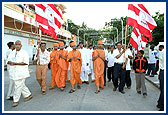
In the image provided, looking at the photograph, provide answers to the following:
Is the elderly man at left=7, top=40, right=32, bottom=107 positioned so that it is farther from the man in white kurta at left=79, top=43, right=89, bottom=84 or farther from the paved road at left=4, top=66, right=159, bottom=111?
the man in white kurta at left=79, top=43, right=89, bottom=84

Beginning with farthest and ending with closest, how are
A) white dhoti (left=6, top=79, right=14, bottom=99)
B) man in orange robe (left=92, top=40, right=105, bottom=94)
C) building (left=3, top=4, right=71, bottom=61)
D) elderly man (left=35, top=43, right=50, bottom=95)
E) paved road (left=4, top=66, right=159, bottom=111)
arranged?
building (left=3, top=4, right=71, bottom=61)
man in orange robe (left=92, top=40, right=105, bottom=94)
elderly man (left=35, top=43, right=50, bottom=95)
white dhoti (left=6, top=79, right=14, bottom=99)
paved road (left=4, top=66, right=159, bottom=111)

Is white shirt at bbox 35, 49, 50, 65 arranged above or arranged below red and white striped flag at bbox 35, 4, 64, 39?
below

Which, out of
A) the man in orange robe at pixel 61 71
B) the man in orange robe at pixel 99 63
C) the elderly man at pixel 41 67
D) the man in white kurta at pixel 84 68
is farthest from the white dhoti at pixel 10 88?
the man in white kurta at pixel 84 68

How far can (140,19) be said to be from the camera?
4.83 m

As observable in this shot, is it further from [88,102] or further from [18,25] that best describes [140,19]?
[18,25]

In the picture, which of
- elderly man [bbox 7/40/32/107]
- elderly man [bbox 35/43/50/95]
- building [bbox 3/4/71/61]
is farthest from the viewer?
building [bbox 3/4/71/61]

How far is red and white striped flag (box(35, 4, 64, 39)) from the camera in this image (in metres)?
5.09

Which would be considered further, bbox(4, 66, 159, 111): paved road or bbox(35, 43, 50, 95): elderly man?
bbox(35, 43, 50, 95): elderly man

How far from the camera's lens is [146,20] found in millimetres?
4867

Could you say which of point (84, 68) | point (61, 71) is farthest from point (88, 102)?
point (84, 68)

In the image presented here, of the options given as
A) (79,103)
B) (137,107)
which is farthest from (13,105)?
(137,107)

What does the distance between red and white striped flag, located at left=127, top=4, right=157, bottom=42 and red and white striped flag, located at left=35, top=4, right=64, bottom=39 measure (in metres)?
2.79

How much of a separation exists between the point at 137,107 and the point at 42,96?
287 cm

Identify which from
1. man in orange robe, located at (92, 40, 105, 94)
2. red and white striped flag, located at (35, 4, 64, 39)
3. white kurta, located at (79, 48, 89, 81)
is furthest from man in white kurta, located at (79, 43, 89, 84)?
red and white striped flag, located at (35, 4, 64, 39)
